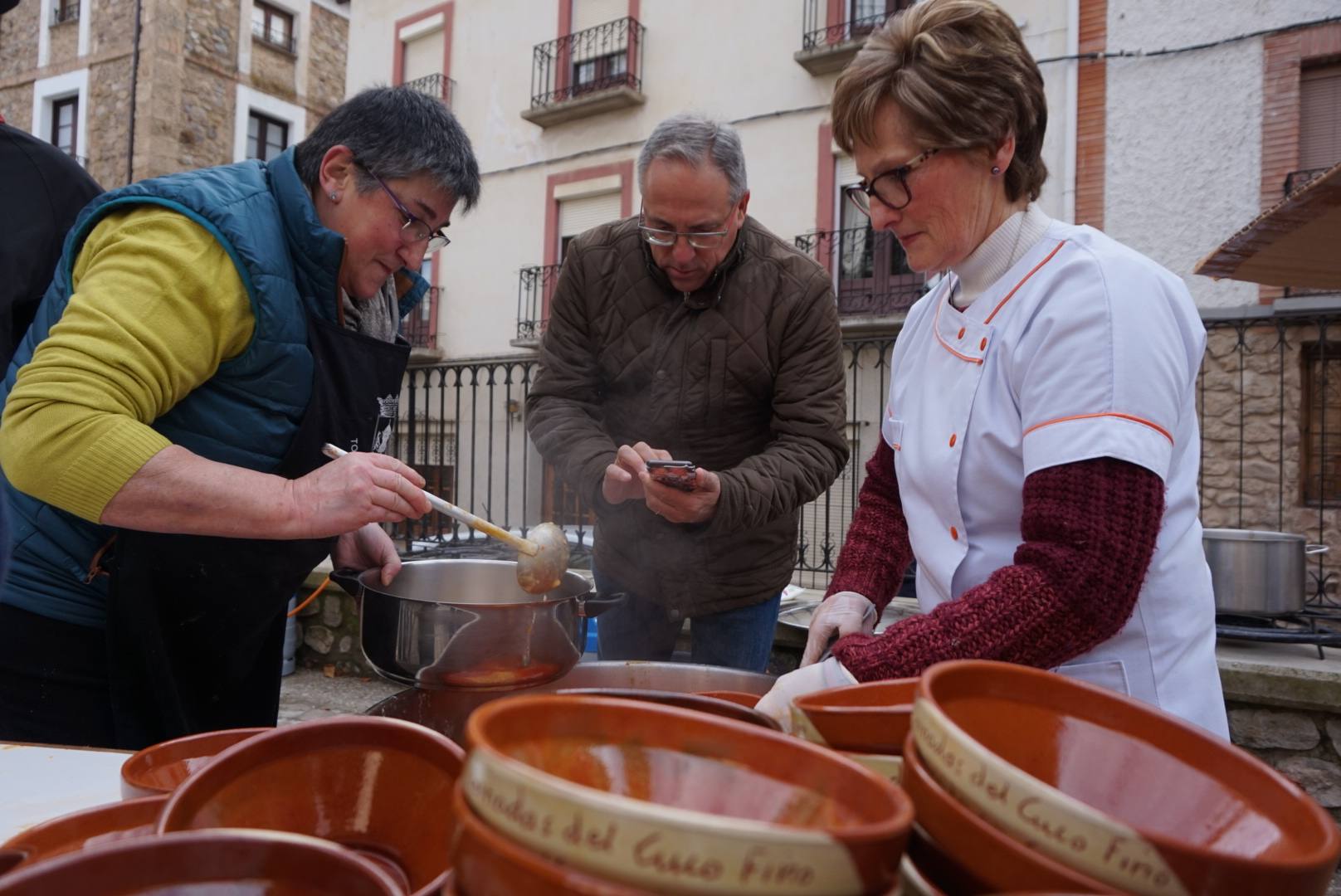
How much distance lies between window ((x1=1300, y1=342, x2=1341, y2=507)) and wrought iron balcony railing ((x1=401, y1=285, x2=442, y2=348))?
11.5 meters

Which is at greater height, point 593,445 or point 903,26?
point 903,26

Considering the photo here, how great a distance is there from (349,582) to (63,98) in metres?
21.9

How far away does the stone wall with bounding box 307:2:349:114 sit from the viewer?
19312mm

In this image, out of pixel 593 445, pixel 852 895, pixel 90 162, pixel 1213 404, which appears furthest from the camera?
pixel 90 162

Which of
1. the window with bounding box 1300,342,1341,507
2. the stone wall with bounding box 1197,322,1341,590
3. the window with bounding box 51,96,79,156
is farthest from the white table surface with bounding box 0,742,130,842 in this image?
the window with bounding box 51,96,79,156

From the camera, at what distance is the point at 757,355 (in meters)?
2.48

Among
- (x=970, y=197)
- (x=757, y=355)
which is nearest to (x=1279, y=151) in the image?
(x=757, y=355)

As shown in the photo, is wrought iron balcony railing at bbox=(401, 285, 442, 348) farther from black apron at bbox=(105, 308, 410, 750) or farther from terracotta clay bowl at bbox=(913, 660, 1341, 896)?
terracotta clay bowl at bbox=(913, 660, 1341, 896)

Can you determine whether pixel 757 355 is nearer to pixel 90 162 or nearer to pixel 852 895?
pixel 852 895

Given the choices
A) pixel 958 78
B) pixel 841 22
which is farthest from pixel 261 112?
pixel 958 78

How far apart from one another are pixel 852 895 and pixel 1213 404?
8.85 metres

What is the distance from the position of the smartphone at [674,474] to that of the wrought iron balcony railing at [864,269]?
8995mm

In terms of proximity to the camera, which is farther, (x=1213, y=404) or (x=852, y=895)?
(x=1213, y=404)

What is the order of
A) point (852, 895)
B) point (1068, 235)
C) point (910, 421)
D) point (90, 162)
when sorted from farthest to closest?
point (90, 162) < point (910, 421) < point (1068, 235) < point (852, 895)
